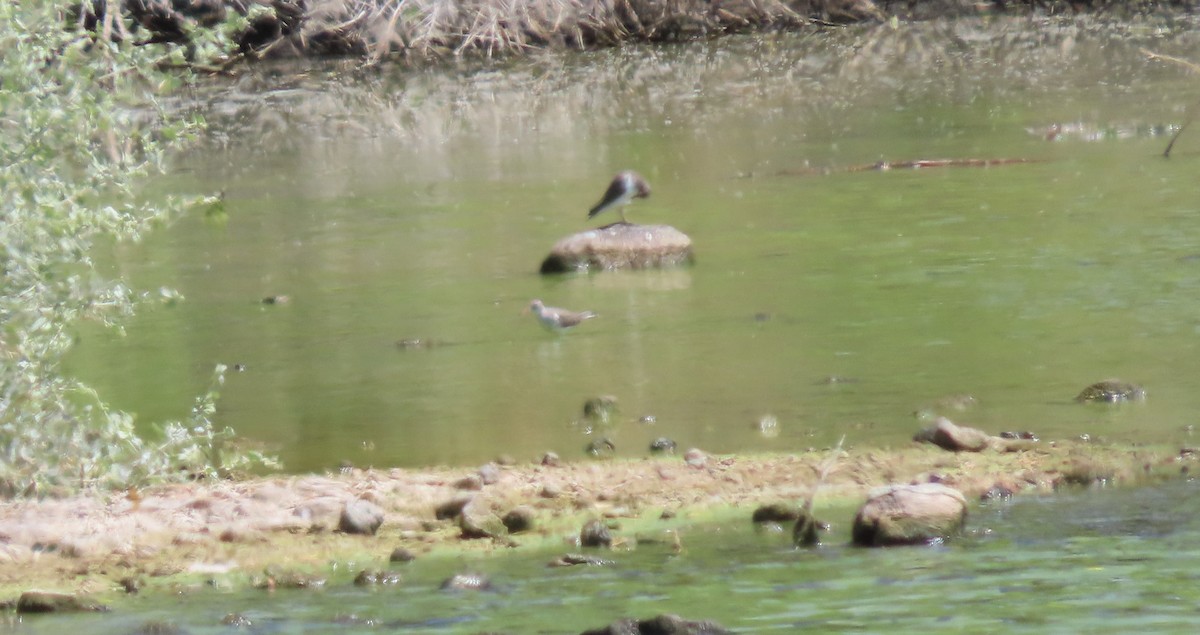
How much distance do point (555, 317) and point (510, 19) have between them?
18412mm

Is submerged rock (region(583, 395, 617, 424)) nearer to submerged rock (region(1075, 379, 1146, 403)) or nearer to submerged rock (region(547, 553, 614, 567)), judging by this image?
submerged rock (region(1075, 379, 1146, 403))

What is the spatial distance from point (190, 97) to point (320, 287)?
52.1ft

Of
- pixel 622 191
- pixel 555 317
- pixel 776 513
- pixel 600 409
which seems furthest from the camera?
pixel 622 191

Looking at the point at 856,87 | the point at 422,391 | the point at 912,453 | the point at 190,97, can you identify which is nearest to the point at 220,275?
the point at 422,391

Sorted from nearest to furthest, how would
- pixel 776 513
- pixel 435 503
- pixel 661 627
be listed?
pixel 661 627 < pixel 776 513 < pixel 435 503

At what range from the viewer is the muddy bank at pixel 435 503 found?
5.98 meters

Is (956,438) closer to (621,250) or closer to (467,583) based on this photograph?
(467,583)

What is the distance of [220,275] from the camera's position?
12375 mm

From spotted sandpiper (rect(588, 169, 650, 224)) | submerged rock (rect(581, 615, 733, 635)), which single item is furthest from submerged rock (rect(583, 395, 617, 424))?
spotted sandpiper (rect(588, 169, 650, 224))

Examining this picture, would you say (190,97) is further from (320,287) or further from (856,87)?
(320,287)

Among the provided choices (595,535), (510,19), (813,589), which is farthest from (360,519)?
(510,19)

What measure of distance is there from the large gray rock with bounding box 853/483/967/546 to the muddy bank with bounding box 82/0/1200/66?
21.8 meters

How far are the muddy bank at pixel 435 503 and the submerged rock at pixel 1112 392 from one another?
722 mm

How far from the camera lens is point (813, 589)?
5.04 m
